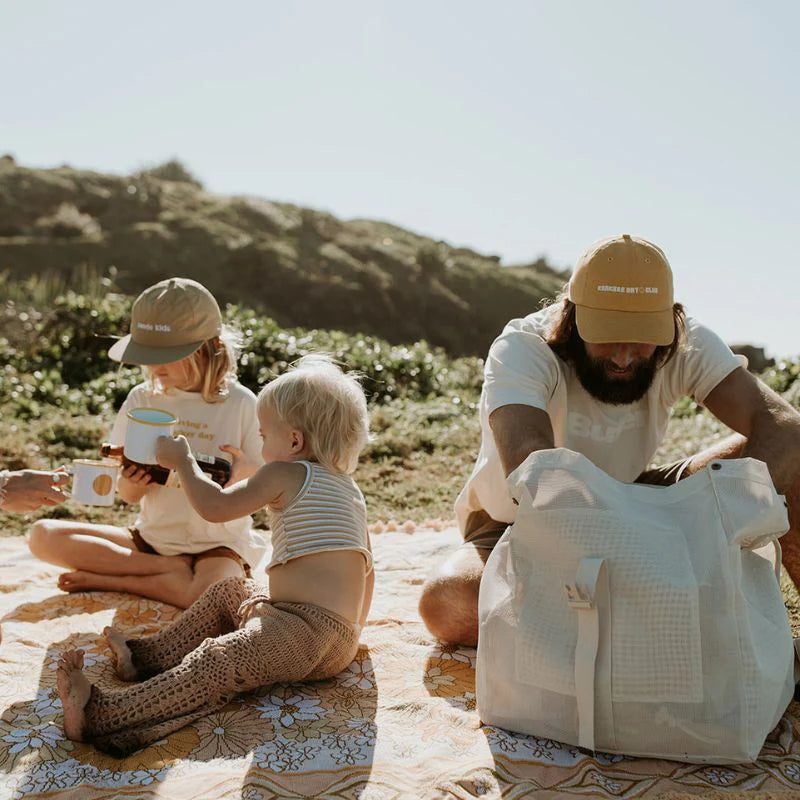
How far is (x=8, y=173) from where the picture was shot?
20078 mm

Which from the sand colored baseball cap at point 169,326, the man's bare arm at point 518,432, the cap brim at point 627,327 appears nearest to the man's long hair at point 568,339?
the cap brim at point 627,327

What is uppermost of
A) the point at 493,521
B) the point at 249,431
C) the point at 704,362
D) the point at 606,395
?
the point at 704,362

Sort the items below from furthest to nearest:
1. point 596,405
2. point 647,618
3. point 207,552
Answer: point 207,552
point 596,405
point 647,618

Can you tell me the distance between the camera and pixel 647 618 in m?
2.56

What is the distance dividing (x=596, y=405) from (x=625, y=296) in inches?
20.9

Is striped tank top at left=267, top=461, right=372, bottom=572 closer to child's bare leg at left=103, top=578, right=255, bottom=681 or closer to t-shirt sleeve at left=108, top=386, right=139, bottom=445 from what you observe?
child's bare leg at left=103, top=578, right=255, bottom=681

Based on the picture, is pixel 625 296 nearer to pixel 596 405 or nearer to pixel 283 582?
pixel 596 405

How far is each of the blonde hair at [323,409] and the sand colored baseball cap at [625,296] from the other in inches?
35.0

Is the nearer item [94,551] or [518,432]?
[518,432]

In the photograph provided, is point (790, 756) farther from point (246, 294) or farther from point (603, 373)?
point (246, 294)

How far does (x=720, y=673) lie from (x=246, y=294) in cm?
1596

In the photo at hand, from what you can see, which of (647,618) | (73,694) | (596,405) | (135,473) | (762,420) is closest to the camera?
(647,618)

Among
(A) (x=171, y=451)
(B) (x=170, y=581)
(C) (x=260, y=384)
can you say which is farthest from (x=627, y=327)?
(C) (x=260, y=384)

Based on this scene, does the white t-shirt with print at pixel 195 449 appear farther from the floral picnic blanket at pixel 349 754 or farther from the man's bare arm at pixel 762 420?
the man's bare arm at pixel 762 420
